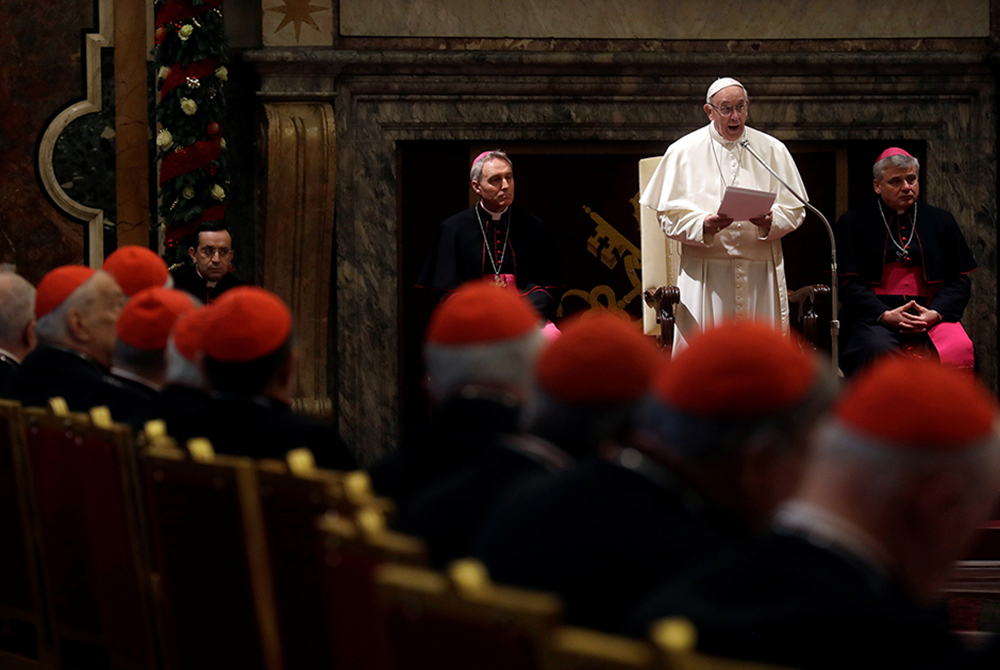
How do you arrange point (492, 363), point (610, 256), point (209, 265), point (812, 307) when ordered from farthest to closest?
point (610, 256) → point (209, 265) → point (812, 307) → point (492, 363)

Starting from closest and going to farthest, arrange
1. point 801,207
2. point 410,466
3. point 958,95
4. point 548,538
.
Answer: point 548,538, point 410,466, point 801,207, point 958,95

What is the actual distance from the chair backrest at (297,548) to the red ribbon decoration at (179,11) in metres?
5.59

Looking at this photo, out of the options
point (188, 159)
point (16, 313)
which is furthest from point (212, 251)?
point (16, 313)

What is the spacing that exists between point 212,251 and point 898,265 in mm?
3606

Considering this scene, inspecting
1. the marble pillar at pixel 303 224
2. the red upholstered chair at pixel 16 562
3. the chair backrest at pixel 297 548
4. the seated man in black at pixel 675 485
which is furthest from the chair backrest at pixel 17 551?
the marble pillar at pixel 303 224

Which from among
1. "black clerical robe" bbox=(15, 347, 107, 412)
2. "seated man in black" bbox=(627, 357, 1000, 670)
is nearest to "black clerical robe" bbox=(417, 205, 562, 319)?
"black clerical robe" bbox=(15, 347, 107, 412)

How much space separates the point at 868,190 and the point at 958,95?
81cm

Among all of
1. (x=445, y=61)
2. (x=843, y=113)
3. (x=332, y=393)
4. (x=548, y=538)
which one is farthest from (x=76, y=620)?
(x=843, y=113)

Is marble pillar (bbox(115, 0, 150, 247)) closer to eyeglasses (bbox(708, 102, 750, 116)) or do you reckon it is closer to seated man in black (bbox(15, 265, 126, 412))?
eyeglasses (bbox(708, 102, 750, 116))

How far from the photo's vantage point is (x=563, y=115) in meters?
8.23

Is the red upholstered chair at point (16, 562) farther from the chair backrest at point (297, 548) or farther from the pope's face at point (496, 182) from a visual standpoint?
the pope's face at point (496, 182)

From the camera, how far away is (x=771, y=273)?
6492mm

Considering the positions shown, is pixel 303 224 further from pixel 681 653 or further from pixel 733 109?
pixel 681 653

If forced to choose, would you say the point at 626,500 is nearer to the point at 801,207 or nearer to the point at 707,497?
the point at 707,497
